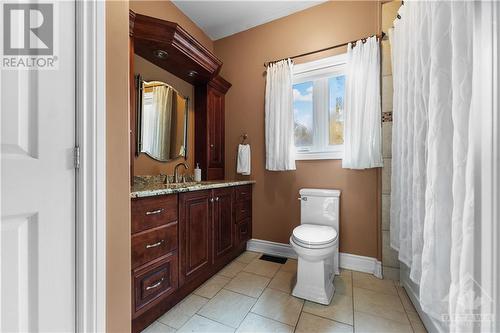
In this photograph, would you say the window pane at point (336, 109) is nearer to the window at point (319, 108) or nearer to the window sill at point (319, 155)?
the window at point (319, 108)

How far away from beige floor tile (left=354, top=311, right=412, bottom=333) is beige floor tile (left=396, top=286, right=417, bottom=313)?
0.62ft

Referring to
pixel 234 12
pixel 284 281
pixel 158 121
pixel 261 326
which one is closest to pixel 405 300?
pixel 284 281

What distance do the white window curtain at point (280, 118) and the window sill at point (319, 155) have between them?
0.45 feet

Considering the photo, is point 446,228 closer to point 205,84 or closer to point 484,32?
point 484,32

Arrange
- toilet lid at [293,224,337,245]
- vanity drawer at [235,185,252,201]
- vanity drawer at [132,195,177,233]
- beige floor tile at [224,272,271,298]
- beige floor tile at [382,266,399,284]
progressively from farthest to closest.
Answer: vanity drawer at [235,185,252,201] < beige floor tile at [382,266,399,284] < beige floor tile at [224,272,271,298] < toilet lid at [293,224,337,245] < vanity drawer at [132,195,177,233]

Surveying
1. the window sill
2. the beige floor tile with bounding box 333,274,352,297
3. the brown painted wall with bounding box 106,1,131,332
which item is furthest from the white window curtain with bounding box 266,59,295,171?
the brown painted wall with bounding box 106,1,131,332

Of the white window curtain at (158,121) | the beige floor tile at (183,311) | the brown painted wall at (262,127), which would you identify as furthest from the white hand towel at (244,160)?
the beige floor tile at (183,311)

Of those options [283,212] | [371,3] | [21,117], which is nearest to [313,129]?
[283,212]

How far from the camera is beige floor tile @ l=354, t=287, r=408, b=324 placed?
4.54 feet

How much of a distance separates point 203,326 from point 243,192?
4.26 ft

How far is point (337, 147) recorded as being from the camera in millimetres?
2152

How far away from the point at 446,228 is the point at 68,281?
1.53m

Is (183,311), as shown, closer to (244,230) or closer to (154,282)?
(154,282)

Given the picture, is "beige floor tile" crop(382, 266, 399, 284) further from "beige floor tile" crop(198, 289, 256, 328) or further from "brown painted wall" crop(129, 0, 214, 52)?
"brown painted wall" crop(129, 0, 214, 52)
